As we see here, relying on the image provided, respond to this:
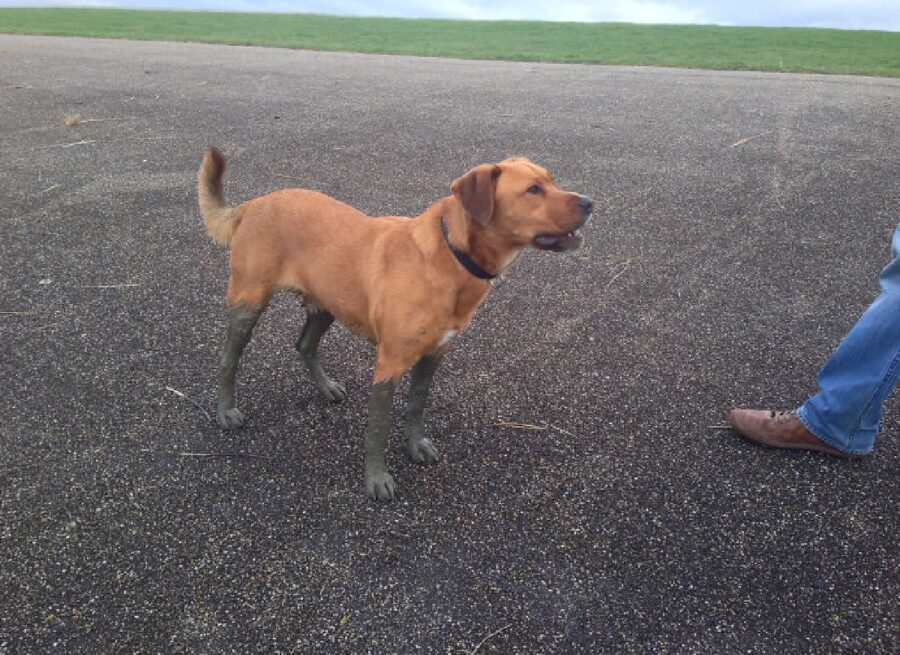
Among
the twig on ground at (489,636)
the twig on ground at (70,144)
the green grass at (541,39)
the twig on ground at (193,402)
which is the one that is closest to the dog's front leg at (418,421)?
the twig on ground at (489,636)

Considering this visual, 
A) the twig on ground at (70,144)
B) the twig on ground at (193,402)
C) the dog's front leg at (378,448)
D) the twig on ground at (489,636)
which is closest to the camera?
the twig on ground at (489,636)

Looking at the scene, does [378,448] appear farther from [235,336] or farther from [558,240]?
[558,240]

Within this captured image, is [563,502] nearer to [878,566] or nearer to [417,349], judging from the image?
[417,349]

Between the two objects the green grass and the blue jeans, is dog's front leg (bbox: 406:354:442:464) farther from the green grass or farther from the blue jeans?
the green grass

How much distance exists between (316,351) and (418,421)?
2.79 feet

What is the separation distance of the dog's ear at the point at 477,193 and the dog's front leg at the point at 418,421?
3.11 feet

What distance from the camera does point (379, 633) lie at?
2.41 metres

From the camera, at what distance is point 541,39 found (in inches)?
1097

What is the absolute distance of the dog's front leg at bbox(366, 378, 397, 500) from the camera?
3031 mm

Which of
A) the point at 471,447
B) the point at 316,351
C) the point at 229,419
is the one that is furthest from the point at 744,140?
the point at 229,419

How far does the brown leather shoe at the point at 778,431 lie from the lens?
3379mm

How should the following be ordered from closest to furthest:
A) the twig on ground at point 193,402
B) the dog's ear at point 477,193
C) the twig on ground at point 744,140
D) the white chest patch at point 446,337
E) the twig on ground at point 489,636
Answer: the twig on ground at point 489,636, the dog's ear at point 477,193, the white chest patch at point 446,337, the twig on ground at point 193,402, the twig on ground at point 744,140

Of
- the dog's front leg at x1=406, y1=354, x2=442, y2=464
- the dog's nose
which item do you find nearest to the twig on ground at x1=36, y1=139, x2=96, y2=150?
the dog's front leg at x1=406, y1=354, x2=442, y2=464

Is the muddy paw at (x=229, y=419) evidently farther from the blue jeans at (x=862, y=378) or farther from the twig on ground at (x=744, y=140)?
the twig on ground at (x=744, y=140)
